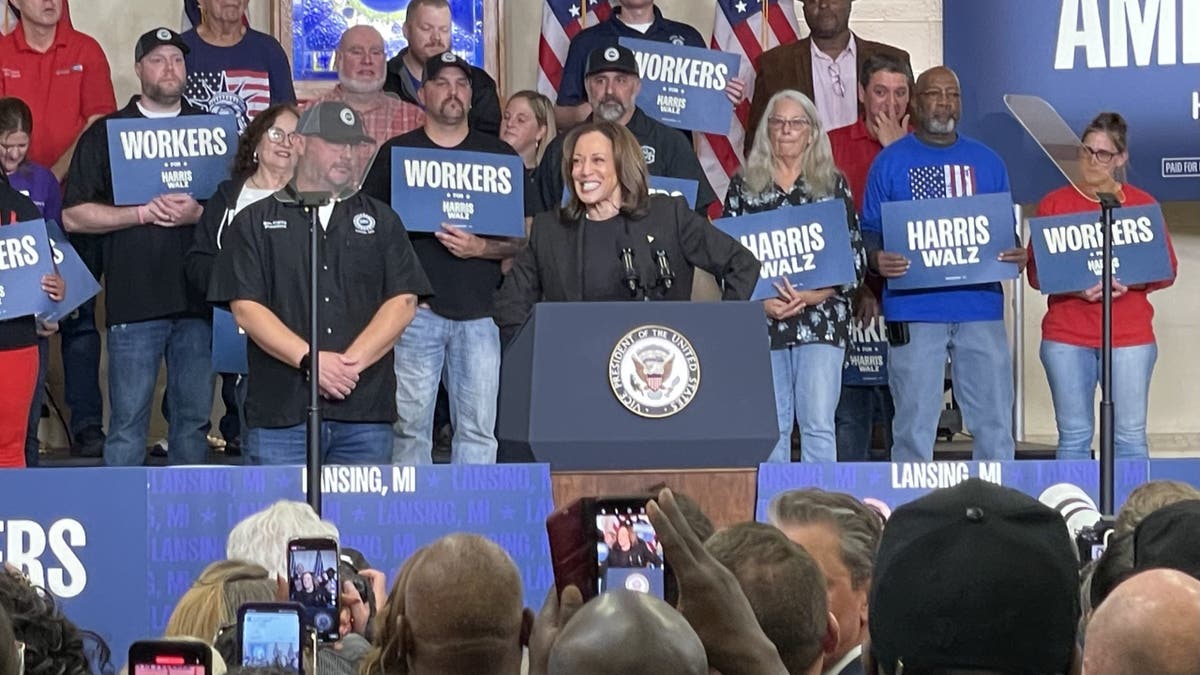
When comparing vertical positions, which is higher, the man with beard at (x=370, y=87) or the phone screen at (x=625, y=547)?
the man with beard at (x=370, y=87)

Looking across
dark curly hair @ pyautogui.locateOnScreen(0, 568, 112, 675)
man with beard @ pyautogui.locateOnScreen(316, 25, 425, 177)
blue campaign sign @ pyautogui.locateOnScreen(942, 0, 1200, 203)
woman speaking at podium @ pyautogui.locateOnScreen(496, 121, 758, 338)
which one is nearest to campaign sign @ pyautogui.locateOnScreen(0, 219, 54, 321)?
man with beard @ pyautogui.locateOnScreen(316, 25, 425, 177)

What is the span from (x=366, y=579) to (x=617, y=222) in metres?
2.82

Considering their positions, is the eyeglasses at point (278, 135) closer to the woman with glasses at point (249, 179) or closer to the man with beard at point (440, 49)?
the woman with glasses at point (249, 179)

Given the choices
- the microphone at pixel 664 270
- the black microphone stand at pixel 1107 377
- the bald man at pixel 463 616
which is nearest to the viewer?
the bald man at pixel 463 616

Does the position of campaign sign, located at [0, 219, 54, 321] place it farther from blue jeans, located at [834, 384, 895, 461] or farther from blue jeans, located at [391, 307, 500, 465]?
blue jeans, located at [834, 384, 895, 461]

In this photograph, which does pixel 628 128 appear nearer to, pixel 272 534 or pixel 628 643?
pixel 272 534

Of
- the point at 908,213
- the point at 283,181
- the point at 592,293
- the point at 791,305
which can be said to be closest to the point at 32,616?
the point at 592,293

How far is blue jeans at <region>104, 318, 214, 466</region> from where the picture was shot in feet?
28.5

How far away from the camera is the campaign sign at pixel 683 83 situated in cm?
951

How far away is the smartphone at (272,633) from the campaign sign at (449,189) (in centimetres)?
540

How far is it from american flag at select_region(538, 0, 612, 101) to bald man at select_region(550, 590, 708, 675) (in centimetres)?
905

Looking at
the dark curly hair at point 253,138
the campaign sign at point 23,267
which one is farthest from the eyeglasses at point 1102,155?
the campaign sign at point 23,267

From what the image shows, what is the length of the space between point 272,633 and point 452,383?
548 centimetres

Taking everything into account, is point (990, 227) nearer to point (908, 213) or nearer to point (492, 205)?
point (908, 213)
